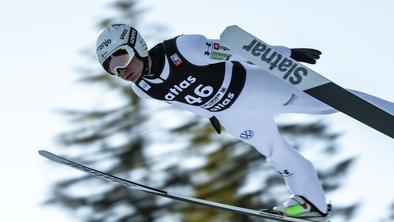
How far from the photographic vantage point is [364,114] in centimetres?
566

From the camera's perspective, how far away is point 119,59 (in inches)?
229

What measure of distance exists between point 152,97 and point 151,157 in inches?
295

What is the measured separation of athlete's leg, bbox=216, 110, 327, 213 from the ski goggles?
811 mm

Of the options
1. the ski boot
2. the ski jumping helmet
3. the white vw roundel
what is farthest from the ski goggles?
the ski boot

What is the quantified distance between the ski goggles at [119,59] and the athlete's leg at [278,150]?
811 mm

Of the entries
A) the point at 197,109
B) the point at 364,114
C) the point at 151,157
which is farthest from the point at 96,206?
the point at 364,114

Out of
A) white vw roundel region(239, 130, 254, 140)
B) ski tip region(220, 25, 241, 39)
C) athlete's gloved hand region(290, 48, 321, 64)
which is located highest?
ski tip region(220, 25, 241, 39)

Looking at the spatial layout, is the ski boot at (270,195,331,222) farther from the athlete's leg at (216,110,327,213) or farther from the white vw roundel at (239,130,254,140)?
the white vw roundel at (239,130,254,140)

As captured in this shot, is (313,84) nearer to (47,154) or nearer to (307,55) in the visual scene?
(307,55)

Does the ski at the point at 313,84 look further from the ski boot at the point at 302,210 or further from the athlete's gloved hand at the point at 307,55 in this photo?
the ski boot at the point at 302,210

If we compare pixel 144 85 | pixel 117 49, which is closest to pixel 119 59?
pixel 117 49

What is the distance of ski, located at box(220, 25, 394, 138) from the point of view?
219 inches

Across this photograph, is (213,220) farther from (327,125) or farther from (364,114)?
(364,114)

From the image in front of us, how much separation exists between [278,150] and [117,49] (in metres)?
1.36
